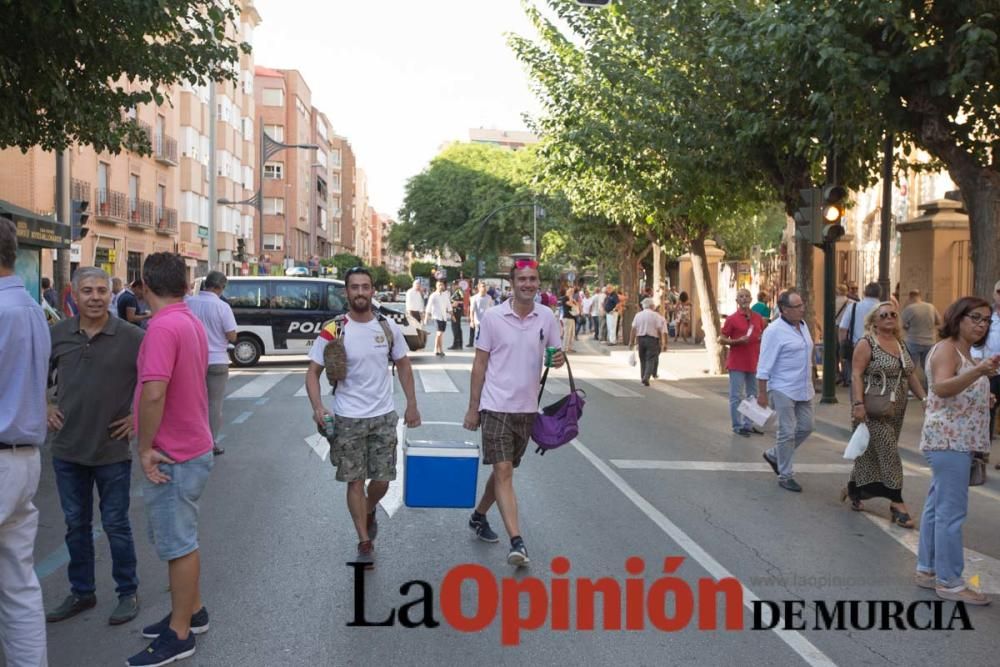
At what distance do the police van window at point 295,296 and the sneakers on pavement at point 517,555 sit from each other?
15.8 meters

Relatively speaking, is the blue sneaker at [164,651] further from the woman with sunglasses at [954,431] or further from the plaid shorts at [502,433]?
the woman with sunglasses at [954,431]

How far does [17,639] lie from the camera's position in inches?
153

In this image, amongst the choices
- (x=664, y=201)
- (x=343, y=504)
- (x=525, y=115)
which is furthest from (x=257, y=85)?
(x=343, y=504)

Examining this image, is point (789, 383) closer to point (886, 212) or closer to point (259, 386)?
point (886, 212)

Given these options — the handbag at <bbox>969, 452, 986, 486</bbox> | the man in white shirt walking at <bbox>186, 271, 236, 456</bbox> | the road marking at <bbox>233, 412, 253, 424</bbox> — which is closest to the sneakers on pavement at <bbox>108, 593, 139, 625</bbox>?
the man in white shirt walking at <bbox>186, 271, 236, 456</bbox>

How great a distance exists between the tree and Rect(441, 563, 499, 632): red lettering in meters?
6.17

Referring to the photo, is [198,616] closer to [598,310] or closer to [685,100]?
[685,100]

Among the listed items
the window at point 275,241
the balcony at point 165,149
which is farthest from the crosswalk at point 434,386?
the window at point 275,241

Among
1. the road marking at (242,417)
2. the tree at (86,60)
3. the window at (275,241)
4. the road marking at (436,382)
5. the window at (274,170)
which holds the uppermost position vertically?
the window at (274,170)

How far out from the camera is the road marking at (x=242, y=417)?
12.7 m

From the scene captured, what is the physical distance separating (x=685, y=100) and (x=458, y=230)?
5671cm

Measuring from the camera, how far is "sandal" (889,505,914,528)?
7.45 metres

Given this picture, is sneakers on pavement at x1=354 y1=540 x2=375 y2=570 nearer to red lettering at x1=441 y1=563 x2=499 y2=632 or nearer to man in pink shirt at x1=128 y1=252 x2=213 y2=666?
red lettering at x1=441 y1=563 x2=499 y2=632

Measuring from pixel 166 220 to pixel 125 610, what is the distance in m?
40.6
